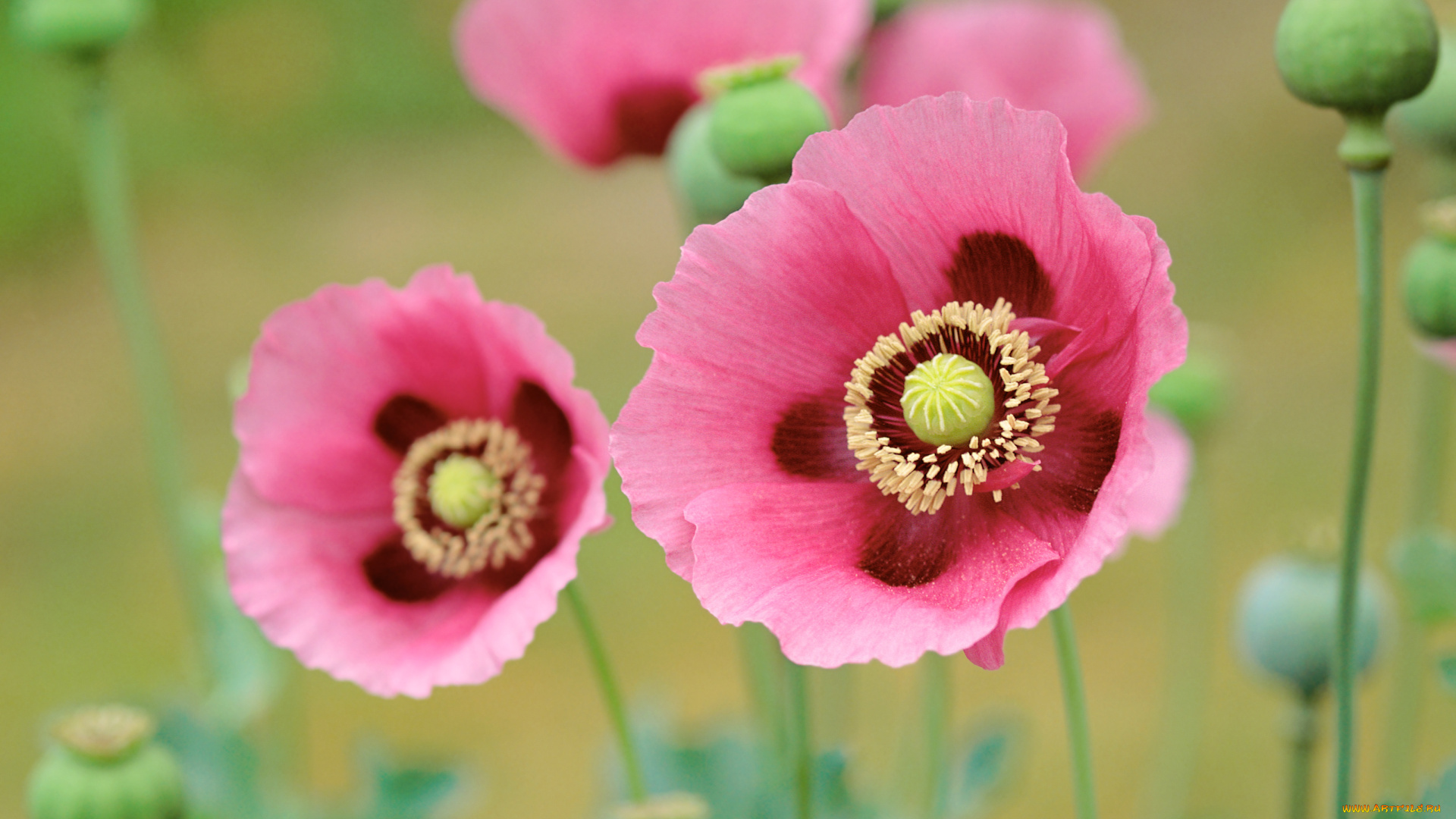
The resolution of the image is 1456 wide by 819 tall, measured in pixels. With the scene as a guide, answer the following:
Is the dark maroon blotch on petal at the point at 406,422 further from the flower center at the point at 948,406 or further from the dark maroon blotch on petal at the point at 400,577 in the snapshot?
the flower center at the point at 948,406

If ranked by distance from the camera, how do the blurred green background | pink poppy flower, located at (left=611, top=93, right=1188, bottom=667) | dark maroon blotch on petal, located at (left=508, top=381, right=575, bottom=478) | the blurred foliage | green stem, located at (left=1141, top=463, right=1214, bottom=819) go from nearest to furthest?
pink poppy flower, located at (left=611, top=93, right=1188, bottom=667), dark maroon blotch on petal, located at (left=508, top=381, right=575, bottom=478), green stem, located at (left=1141, top=463, right=1214, bottom=819), the blurred green background, the blurred foliage

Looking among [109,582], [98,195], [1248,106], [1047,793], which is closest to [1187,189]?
[1248,106]

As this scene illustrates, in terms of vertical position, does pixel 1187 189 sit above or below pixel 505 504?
above

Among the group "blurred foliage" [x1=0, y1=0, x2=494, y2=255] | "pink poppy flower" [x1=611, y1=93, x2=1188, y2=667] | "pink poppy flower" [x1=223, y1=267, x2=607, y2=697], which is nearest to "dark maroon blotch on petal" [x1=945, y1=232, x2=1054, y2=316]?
"pink poppy flower" [x1=611, y1=93, x2=1188, y2=667]

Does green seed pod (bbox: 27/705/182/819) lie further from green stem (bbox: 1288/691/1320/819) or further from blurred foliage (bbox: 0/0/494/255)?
blurred foliage (bbox: 0/0/494/255)

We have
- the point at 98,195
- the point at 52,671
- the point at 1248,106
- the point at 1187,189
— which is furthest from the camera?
the point at 1248,106

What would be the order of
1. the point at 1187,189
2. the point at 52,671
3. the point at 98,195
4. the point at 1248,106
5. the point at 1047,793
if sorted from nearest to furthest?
1. the point at 98,195
2. the point at 1047,793
3. the point at 52,671
4. the point at 1187,189
5. the point at 1248,106

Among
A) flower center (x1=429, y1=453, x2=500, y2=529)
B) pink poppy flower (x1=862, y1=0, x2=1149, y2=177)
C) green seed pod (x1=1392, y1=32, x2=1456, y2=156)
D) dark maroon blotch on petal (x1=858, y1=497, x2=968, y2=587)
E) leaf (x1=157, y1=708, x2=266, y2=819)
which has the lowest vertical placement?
leaf (x1=157, y1=708, x2=266, y2=819)

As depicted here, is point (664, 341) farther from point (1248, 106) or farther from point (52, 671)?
point (1248, 106)
